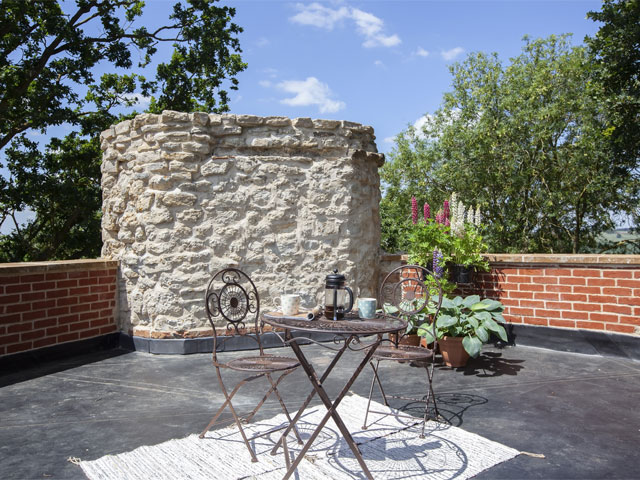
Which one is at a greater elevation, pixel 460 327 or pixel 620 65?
pixel 620 65

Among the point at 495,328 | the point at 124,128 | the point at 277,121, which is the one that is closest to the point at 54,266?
the point at 124,128

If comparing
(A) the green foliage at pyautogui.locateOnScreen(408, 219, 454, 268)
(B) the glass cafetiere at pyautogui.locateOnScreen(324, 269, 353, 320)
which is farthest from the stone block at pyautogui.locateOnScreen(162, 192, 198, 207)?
(B) the glass cafetiere at pyautogui.locateOnScreen(324, 269, 353, 320)

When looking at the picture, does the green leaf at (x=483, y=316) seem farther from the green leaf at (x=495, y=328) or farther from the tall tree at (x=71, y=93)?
the tall tree at (x=71, y=93)

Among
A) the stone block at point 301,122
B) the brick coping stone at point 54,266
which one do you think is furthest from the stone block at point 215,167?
the brick coping stone at point 54,266

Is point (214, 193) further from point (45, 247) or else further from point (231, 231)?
point (45, 247)

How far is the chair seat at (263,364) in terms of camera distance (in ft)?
8.11

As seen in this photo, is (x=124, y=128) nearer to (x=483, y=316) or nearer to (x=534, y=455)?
(x=483, y=316)

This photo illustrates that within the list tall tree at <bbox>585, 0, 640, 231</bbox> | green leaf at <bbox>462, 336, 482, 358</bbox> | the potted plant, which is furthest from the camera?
tall tree at <bbox>585, 0, 640, 231</bbox>

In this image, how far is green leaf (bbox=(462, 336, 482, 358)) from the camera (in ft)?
12.6

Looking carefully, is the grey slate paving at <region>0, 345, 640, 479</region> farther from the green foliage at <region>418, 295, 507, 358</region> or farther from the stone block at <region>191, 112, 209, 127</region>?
the stone block at <region>191, 112, 209, 127</region>

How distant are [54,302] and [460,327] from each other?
12.0 feet

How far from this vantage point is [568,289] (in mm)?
4684

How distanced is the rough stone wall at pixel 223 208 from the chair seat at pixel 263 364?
220cm

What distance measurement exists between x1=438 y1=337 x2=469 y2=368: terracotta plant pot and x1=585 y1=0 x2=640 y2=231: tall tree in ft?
18.8
